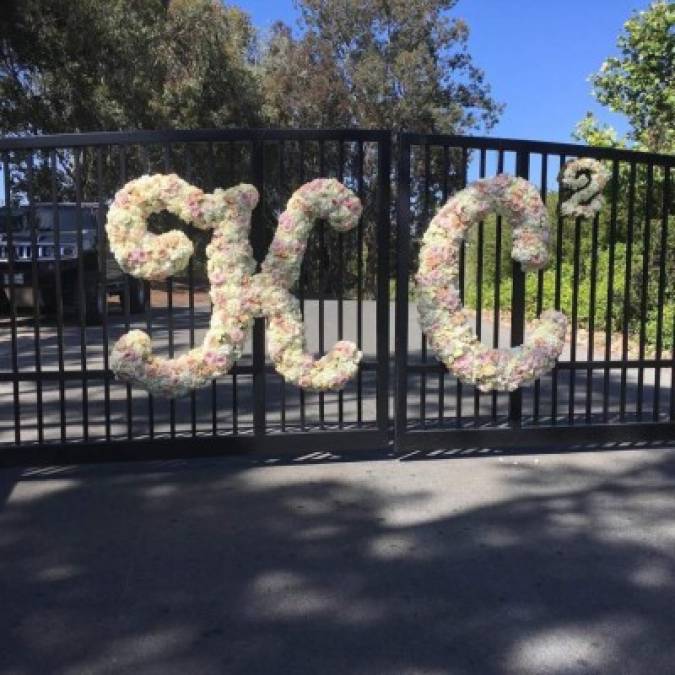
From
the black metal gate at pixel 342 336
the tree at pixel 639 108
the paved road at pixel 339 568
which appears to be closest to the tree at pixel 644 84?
the tree at pixel 639 108

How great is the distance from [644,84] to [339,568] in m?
12.0

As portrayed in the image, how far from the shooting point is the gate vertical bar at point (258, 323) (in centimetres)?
517

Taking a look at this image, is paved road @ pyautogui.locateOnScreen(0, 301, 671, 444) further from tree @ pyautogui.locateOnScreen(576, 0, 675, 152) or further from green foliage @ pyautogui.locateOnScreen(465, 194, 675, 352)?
tree @ pyautogui.locateOnScreen(576, 0, 675, 152)

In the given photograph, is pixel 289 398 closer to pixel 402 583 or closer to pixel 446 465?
pixel 446 465

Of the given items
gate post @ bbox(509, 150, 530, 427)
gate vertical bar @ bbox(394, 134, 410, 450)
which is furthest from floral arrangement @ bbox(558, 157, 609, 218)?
gate vertical bar @ bbox(394, 134, 410, 450)

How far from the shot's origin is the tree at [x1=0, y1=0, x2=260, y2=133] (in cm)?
1599

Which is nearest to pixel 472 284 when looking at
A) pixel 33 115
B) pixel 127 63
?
pixel 127 63

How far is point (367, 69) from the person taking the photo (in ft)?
95.8

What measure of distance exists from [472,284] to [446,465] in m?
14.8

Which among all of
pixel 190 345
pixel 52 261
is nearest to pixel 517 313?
pixel 190 345

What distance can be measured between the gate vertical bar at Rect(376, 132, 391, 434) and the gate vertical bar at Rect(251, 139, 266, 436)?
2.53ft

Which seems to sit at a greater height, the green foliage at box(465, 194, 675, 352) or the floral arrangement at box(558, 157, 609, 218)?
the floral arrangement at box(558, 157, 609, 218)

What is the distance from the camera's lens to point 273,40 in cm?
3180

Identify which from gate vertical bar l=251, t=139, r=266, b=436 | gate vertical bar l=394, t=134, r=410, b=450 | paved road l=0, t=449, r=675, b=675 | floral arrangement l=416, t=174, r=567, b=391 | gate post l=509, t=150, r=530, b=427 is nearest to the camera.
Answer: paved road l=0, t=449, r=675, b=675
